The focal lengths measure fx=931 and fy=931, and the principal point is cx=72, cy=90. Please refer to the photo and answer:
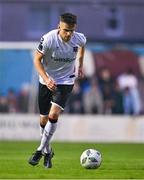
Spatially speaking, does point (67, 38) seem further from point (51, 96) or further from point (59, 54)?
point (51, 96)

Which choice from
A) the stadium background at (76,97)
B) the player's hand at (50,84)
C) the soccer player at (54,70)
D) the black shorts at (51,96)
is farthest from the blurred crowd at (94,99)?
the player's hand at (50,84)

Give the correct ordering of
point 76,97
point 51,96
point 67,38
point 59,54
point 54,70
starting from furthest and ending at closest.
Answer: point 76,97 → point 51,96 → point 54,70 → point 59,54 → point 67,38

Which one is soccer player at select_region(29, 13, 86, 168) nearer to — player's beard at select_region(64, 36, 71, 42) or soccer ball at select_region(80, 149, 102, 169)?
player's beard at select_region(64, 36, 71, 42)

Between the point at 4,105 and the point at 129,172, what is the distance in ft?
48.0

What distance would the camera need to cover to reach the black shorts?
1434 centimetres

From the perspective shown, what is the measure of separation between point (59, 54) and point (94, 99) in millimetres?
13756

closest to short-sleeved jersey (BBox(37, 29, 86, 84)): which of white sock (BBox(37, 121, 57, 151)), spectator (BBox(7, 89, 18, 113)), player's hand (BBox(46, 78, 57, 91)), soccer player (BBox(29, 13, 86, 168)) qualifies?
soccer player (BBox(29, 13, 86, 168))

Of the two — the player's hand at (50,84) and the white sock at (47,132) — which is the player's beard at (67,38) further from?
the white sock at (47,132)

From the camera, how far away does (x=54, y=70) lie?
47.6ft

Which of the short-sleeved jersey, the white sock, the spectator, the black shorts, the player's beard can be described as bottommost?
the spectator

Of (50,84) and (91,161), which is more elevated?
(50,84)

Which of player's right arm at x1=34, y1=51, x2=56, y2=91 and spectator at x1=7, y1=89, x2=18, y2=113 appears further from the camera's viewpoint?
spectator at x1=7, y1=89, x2=18, y2=113

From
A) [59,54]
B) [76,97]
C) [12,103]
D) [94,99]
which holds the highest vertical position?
[59,54]

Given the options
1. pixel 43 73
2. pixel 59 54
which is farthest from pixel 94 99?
pixel 43 73
